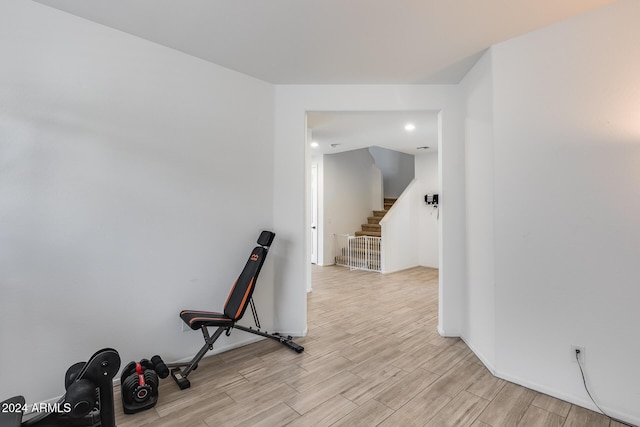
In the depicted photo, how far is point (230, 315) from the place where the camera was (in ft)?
7.91

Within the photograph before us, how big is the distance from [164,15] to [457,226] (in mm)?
3177

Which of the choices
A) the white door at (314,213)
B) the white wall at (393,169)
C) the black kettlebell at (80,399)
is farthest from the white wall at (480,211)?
the white wall at (393,169)

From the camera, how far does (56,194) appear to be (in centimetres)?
198

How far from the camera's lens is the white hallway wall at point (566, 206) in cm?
185

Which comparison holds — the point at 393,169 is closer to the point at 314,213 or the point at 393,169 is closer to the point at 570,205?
the point at 314,213

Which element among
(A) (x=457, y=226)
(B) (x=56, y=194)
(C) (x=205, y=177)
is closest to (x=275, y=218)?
(C) (x=205, y=177)

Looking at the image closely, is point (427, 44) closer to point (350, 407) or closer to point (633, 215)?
point (633, 215)

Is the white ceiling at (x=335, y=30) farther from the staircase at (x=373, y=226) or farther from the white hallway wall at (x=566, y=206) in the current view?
the staircase at (x=373, y=226)

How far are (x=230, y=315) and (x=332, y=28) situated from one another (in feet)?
7.98

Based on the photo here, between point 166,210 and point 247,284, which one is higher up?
point 166,210

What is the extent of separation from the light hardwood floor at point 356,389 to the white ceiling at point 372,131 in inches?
98.1

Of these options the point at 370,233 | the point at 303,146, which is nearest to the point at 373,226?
the point at 370,233

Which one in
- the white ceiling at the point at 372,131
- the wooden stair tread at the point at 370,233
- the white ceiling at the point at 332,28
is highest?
the white ceiling at the point at 372,131

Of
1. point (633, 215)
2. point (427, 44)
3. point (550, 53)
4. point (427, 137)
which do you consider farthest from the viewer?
point (427, 137)
